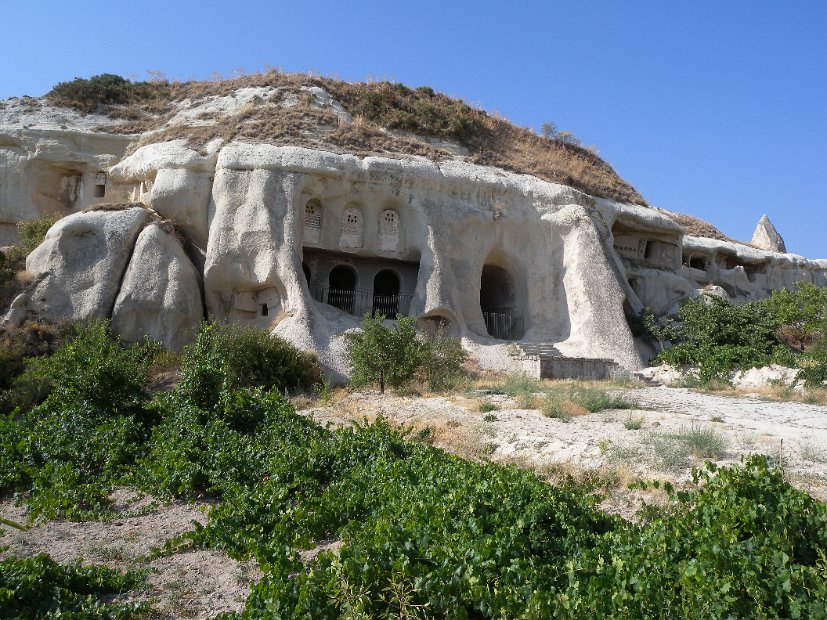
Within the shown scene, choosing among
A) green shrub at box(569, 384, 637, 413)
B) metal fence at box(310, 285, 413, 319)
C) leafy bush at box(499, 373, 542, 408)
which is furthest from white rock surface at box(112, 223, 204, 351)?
green shrub at box(569, 384, 637, 413)

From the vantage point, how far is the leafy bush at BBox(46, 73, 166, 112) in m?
22.0

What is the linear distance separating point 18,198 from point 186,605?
19923 mm

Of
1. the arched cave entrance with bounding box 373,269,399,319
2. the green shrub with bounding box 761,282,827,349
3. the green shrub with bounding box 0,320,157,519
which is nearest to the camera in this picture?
the green shrub with bounding box 0,320,157,519

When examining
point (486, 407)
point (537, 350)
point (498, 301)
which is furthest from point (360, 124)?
point (486, 407)

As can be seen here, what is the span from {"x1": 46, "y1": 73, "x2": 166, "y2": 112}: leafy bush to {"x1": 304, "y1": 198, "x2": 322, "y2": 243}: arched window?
9.46 metres

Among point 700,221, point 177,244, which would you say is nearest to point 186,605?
point 177,244

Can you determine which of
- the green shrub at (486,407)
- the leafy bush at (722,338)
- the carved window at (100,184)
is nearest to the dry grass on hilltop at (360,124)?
the carved window at (100,184)

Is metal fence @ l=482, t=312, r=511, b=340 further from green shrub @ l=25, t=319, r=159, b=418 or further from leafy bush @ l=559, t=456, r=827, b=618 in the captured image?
leafy bush @ l=559, t=456, r=827, b=618

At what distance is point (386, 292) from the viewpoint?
20.4 m

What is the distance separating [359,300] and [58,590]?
1473 cm

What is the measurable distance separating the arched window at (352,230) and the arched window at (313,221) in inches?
27.8

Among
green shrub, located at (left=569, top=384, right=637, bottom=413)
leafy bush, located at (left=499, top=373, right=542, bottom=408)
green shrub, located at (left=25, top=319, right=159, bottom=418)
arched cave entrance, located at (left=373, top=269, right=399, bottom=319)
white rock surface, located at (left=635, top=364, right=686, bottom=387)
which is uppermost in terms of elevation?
arched cave entrance, located at (left=373, top=269, right=399, bottom=319)

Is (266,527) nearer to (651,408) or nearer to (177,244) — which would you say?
(651,408)

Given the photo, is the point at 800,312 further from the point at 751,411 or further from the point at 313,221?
the point at 313,221
